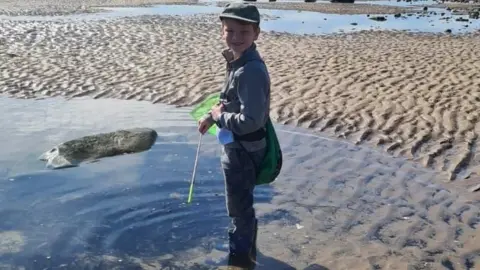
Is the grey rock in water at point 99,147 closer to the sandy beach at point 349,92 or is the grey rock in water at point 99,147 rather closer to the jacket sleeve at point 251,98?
the sandy beach at point 349,92

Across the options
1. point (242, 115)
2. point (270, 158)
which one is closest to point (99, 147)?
point (270, 158)

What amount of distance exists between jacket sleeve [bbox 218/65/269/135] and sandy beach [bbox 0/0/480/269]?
1.45m

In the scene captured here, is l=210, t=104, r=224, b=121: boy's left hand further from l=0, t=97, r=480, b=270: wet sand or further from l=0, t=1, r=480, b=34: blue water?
l=0, t=1, r=480, b=34: blue water

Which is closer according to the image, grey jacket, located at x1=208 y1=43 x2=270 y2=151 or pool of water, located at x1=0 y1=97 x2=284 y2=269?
grey jacket, located at x1=208 y1=43 x2=270 y2=151

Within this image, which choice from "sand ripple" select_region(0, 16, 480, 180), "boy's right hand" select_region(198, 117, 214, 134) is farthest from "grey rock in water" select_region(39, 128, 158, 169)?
"boy's right hand" select_region(198, 117, 214, 134)

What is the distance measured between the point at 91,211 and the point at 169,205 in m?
0.79

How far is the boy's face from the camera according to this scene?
169 inches

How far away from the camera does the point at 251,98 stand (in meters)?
4.23

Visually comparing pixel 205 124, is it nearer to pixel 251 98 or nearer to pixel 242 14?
pixel 251 98

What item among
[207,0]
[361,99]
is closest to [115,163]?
[361,99]

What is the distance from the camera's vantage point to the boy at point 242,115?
167 inches

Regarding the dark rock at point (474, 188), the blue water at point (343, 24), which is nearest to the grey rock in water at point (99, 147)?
the dark rock at point (474, 188)

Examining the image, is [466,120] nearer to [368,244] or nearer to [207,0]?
[368,244]

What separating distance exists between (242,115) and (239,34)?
1.96 feet
